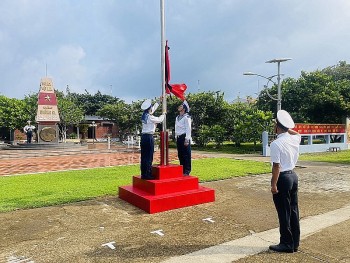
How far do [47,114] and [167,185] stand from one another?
20.5 metres

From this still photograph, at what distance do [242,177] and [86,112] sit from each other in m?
49.1

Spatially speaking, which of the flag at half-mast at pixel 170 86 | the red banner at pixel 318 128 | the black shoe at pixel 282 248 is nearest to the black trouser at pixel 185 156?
the flag at half-mast at pixel 170 86

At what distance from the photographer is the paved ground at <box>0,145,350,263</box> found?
3.65 m

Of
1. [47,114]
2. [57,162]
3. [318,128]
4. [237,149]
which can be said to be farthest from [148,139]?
[47,114]

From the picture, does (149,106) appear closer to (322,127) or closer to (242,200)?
(242,200)

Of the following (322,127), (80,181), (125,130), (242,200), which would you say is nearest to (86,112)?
(125,130)

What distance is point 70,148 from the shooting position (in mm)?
22719

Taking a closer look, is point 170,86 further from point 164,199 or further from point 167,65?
point 164,199

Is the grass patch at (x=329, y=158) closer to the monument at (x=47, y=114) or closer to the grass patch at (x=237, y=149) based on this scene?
the grass patch at (x=237, y=149)

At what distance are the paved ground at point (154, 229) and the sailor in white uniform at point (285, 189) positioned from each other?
17 cm

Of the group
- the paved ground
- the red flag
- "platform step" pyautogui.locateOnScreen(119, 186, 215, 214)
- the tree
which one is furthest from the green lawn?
the tree

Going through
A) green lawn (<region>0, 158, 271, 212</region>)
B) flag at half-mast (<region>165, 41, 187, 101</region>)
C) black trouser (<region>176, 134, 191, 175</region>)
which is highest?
flag at half-mast (<region>165, 41, 187, 101</region>)

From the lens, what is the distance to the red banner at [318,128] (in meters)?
19.0

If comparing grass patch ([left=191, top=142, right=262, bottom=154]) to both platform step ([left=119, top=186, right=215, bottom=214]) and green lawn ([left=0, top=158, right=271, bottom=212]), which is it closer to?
green lawn ([left=0, top=158, right=271, bottom=212])
